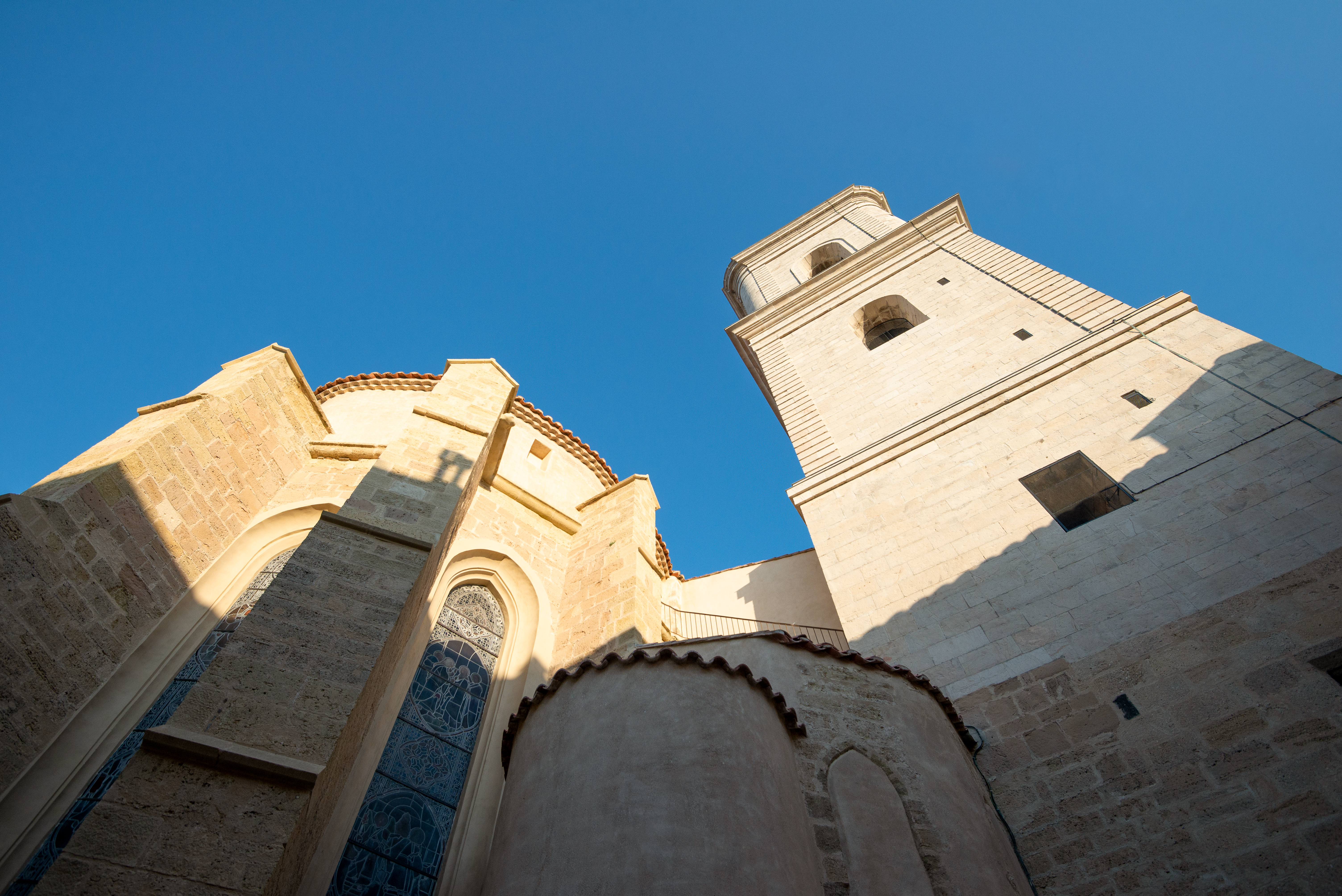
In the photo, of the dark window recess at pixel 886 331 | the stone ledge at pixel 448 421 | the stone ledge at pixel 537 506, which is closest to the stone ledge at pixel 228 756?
the stone ledge at pixel 448 421

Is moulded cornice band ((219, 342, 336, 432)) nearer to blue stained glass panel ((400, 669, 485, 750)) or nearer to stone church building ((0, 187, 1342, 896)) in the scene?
stone church building ((0, 187, 1342, 896))

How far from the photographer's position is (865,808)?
446 cm

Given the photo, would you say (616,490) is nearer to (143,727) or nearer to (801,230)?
(143,727)

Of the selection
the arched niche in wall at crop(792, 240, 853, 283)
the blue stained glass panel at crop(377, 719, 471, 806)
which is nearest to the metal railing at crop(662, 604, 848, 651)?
the blue stained glass panel at crop(377, 719, 471, 806)

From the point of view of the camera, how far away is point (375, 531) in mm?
4941

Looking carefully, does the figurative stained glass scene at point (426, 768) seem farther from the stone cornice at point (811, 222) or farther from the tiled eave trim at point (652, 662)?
the stone cornice at point (811, 222)

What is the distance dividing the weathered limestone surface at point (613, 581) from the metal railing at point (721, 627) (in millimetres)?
342

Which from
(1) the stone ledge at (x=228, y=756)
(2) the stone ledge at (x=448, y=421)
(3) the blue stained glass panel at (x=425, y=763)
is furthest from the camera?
(2) the stone ledge at (x=448, y=421)

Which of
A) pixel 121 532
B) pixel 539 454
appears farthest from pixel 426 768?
pixel 539 454

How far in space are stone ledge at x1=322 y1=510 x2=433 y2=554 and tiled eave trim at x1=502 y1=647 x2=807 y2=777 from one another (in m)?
1.35

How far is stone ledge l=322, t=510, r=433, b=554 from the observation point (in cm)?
490

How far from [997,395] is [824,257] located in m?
10.2

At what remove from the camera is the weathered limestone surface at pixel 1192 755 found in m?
4.23

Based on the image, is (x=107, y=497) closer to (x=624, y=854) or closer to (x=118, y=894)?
(x=118, y=894)
